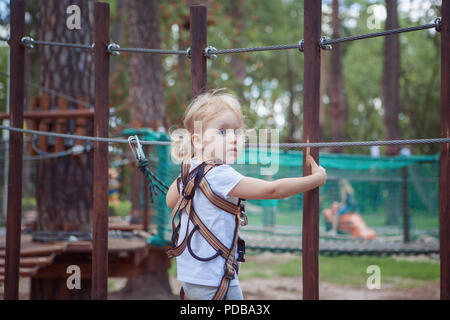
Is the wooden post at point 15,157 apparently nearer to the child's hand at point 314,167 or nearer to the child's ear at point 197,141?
the child's ear at point 197,141

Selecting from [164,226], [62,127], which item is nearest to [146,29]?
[62,127]

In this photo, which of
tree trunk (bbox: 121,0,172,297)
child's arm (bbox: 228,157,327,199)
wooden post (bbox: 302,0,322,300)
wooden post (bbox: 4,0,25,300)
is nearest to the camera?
child's arm (bbox: 228,157,327,199)

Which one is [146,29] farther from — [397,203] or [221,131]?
[221,131]

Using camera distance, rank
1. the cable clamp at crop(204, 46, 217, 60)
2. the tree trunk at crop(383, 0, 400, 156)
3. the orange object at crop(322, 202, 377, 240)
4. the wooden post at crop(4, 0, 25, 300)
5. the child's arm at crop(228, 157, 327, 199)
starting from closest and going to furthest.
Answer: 1. the child's arm at crop(228, 157, 327, 199)
2. the cable clamp at crop(204, 46, 217, 60)
3. the wooden post at crop(4, 0, 25, 300)
4. the orange object at crop(322, 202, 377, 240)
5. the tree trunk at crop(383, 0, 400, 156)

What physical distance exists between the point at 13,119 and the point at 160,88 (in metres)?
4.97

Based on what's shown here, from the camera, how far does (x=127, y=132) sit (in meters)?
4.73

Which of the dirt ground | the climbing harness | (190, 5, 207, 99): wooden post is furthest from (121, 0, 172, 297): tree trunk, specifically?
the climbing harness

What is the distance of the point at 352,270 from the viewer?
27.7 ft

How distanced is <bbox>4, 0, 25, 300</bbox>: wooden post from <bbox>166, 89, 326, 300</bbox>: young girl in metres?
1.29

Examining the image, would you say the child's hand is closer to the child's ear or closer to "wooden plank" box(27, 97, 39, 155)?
the child's ear

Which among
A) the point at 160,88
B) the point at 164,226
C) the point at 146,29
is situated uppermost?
the point at 146,29

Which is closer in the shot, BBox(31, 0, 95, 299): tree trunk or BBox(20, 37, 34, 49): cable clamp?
BBox(20, 37, 34, 49): cable clamp

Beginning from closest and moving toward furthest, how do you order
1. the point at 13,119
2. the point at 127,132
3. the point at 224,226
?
the point at 224,226
the point at 13,119
the point at 127,132

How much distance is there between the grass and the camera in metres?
7.34
